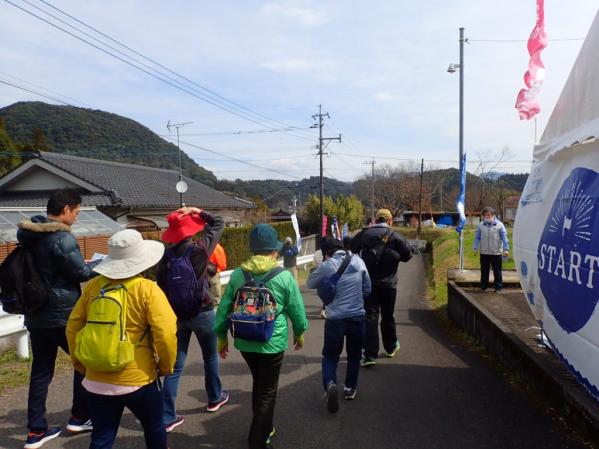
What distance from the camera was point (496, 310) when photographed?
6.81 meters

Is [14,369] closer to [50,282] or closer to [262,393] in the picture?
[50,282]

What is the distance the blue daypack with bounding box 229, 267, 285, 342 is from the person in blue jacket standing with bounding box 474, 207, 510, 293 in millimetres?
5993

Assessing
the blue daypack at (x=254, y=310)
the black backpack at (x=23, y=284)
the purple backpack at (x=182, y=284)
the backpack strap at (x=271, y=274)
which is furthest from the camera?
the purple backpack at (x=182, y=284)

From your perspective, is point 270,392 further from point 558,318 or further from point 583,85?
point 583,85

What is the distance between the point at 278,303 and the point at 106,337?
1152 mm

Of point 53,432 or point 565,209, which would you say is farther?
point 53,432

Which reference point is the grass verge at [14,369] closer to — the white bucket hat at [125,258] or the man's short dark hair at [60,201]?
the man's short dark hair at [60,201]

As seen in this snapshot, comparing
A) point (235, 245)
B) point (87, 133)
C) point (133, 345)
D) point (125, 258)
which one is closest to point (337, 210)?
point (87, 133)

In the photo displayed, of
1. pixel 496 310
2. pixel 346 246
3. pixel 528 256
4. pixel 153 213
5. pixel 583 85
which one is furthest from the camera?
pixel 153 213

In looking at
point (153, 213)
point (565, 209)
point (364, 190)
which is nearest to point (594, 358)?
point (565, 209)

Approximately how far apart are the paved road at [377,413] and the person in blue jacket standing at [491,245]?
3.07m

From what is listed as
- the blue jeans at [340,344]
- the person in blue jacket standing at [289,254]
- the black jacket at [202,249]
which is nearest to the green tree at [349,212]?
the person in blue jacket standing at [289,254]

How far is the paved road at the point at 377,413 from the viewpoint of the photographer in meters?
3.40

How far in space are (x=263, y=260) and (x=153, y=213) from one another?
1975 centimetres
